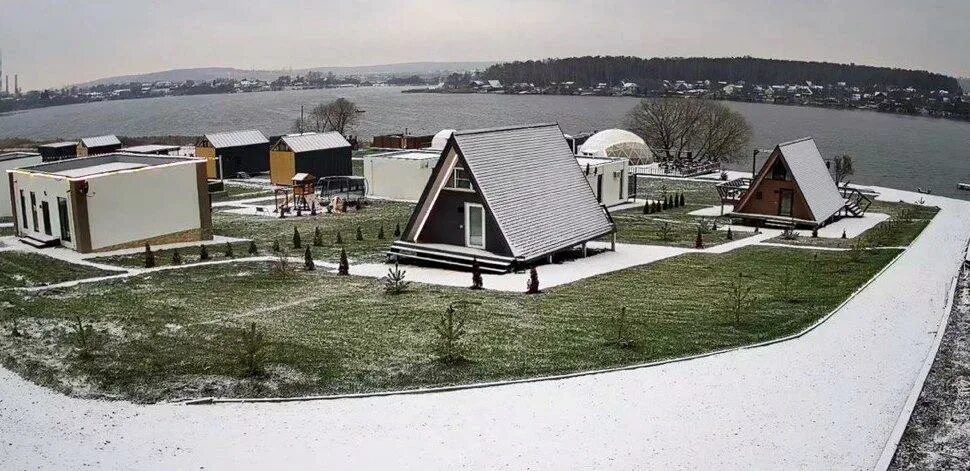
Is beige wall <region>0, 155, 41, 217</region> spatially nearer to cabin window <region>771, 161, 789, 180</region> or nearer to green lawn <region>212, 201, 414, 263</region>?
green lawn <region>212, 201, 414, 263</region>

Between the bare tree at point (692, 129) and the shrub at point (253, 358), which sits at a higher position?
the bare tree at point (692, 129)

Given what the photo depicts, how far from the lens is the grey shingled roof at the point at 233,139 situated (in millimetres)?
49156

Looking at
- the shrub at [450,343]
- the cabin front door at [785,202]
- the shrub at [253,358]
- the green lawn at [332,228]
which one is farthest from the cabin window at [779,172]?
the shrub at [253,358]

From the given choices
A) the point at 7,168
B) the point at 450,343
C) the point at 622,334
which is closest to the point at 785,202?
the point at 622,334

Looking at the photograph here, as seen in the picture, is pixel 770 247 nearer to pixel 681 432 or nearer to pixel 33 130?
pixel 681 432

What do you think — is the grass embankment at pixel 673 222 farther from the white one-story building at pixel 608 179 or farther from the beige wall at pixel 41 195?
the beige wall at pixel 41 195

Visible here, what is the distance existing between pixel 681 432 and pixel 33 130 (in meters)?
158

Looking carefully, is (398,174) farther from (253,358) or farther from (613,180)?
(253,358)

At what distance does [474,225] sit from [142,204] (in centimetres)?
1214

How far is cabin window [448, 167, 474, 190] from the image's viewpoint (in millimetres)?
23688

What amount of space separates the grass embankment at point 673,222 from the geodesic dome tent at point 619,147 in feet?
18.9

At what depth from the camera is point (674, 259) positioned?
25141 mm

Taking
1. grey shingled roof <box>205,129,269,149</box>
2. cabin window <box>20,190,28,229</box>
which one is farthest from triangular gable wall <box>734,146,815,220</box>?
grey shingled roof <box>205,129,269,149</box>

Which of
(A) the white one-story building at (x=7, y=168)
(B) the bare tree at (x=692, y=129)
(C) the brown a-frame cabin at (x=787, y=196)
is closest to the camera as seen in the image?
(C) the brown a-frame cabin at (x=787, y=196)
